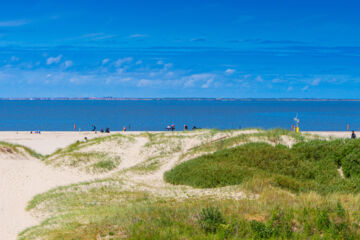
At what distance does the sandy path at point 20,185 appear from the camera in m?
13.7

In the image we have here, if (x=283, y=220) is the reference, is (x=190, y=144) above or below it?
above

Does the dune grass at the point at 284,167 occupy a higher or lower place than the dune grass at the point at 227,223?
higher

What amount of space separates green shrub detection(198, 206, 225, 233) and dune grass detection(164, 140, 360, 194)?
6.76 meters

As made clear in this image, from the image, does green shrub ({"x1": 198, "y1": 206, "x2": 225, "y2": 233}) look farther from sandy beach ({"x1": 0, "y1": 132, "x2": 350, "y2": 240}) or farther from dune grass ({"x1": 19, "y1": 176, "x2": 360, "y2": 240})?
sandy beach ({"x1": 0, "y1": 132, "x2": 350, "y2": 240})

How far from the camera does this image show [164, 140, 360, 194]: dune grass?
55.1 ft

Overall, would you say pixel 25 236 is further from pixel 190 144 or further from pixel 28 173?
pixel 190 144

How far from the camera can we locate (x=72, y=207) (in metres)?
14.7

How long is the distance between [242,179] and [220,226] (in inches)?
349

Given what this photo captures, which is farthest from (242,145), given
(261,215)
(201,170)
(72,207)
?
(261,215)

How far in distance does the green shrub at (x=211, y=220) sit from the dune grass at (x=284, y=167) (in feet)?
22.2

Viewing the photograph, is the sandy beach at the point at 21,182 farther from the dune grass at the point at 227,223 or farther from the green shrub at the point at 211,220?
the green shrub at the point at 211,220

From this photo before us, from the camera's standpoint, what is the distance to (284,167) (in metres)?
19.9

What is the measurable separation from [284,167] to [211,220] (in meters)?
11.8

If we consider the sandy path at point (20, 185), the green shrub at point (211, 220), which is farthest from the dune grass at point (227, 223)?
the sandy path at point (20, 185)
